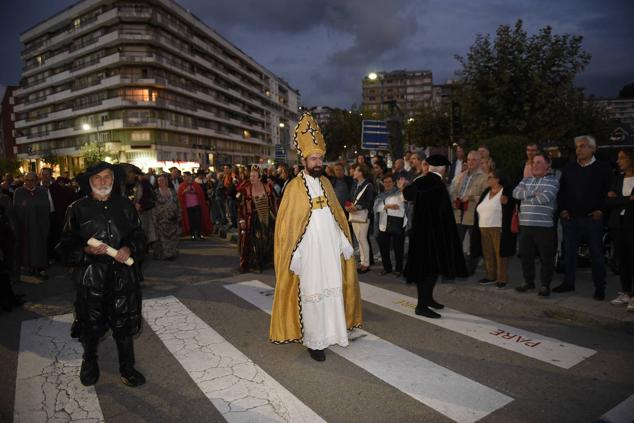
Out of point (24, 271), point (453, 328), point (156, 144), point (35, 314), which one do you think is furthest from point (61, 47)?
point (453, 328)

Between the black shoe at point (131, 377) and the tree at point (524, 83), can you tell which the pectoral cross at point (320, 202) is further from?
the tree at point (524, 83)

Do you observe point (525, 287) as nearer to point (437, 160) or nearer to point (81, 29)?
point (437, 160)

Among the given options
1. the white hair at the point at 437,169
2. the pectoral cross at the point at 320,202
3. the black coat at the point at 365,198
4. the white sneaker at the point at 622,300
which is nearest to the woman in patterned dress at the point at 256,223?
the black coat at the point at 365,198

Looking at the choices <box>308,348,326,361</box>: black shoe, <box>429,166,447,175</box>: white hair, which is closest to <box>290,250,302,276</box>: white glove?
<box>308,348,326,361</box>: black shoe

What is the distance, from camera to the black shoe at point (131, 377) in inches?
149

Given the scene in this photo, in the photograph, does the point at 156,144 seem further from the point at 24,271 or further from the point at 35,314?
the point at 35,314

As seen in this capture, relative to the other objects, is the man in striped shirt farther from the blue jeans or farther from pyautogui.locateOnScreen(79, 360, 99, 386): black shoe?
pyautogui.locateOnScreen(79, 360, 99, 386): black shoe

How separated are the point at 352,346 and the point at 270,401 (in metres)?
1.29

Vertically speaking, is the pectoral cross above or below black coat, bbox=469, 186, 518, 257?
above

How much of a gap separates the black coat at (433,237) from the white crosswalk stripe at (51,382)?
12.8 ft

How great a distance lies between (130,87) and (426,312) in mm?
54684

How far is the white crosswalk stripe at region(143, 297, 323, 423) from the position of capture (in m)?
3.30

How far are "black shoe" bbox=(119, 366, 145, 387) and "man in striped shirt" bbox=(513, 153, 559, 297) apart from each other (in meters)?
5.23

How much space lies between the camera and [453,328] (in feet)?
16.2
